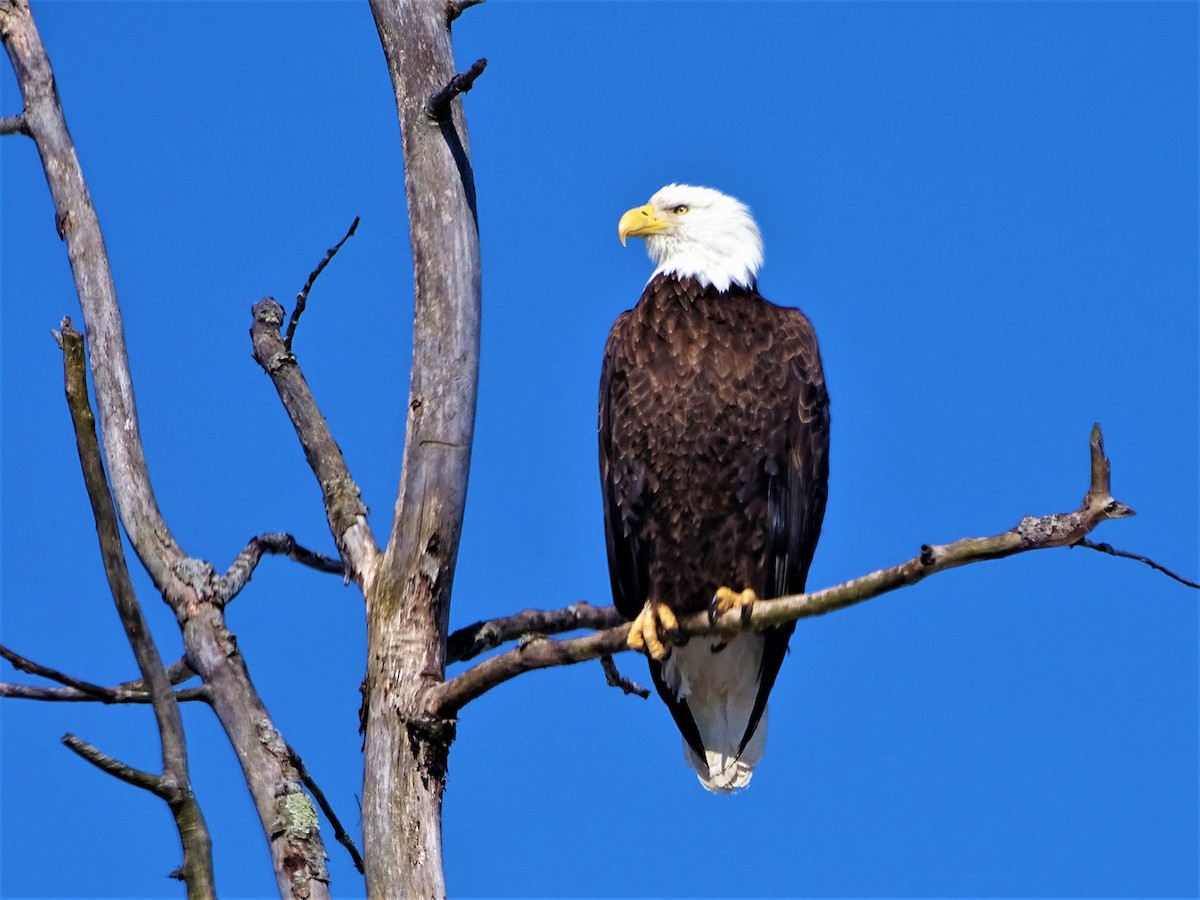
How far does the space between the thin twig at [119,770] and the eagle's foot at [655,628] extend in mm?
1781

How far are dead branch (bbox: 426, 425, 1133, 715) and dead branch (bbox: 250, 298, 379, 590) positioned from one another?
52 centimetres

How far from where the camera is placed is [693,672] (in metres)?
5.42

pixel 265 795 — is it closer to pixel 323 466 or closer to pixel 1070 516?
pixel 323 466

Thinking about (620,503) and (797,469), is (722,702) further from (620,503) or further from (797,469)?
(797,469)

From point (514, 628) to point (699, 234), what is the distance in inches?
68.8

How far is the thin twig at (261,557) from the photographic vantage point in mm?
4281

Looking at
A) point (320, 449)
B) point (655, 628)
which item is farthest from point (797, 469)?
point (320, 449)

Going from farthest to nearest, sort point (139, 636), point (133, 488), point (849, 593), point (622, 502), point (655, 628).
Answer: point (622, 502), point (655, 628), point (133, 488), point (849, 593), point (139, 636)

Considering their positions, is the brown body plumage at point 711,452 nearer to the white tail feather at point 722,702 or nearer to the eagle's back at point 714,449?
the eagle's back at point 714,449

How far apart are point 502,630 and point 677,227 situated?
5.98 feet

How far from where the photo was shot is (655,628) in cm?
475

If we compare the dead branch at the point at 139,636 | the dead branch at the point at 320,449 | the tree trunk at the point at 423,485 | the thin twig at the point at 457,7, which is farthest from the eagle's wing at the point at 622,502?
the dead branch at the point at 139,636

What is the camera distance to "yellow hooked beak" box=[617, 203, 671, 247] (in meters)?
5.66

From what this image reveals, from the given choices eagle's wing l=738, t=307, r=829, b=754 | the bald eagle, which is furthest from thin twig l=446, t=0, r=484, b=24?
eagle's wing l=738, t=307, r=829, b=754
